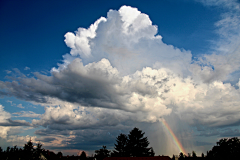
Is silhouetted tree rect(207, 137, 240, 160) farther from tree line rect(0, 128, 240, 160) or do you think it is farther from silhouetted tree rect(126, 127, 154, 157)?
silhouetted tree rect(126, 127, 154, 157)

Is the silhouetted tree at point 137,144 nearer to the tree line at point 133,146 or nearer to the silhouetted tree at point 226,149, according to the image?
the tree line at point 133,146

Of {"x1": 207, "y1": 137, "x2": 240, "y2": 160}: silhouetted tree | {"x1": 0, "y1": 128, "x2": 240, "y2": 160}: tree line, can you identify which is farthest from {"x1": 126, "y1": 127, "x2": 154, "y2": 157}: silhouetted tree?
{"x1": 207, "y1": 137, "x2": 240, "y2": 160}: silhouetted tree

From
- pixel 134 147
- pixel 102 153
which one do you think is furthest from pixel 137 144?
pixel 102 153

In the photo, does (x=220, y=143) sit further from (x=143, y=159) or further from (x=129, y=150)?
(x=129, y=150)

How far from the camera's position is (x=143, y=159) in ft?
209

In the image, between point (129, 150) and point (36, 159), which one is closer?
point (36, 159)

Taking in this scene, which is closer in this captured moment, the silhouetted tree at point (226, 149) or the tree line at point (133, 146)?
the silhouetted tree at point (226, 149)

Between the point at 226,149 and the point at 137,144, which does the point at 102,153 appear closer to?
the point at 137,144

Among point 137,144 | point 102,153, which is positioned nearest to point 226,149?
point 137,144

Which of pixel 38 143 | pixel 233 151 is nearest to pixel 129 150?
pixel 38 143

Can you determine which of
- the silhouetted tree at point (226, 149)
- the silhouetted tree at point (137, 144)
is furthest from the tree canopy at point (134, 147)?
the silhouetted tree at point (226, 149)

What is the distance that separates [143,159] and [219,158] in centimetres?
2575

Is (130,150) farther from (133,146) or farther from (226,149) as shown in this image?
(226,149)

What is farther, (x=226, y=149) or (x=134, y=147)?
(x=134, y=147)
